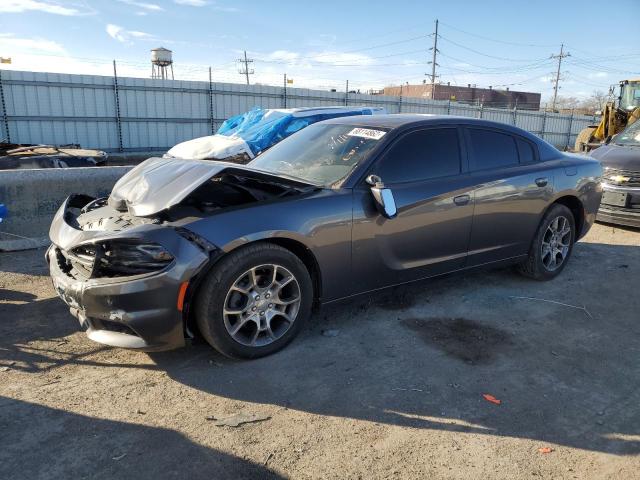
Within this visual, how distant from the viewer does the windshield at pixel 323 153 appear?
4035 millimetres

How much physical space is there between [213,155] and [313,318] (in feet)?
16.7

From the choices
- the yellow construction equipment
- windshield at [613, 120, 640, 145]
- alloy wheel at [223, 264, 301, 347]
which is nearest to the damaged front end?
alloy wheel at [223, 264, 301, 347]

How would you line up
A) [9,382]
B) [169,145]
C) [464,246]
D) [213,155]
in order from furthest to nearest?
[169,145]
[213,155]
[464,246]
[9,382]

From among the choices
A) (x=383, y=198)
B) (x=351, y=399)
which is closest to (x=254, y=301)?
(x=351, y=399)

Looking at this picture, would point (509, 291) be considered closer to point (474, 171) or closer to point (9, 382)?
point (474, 171)

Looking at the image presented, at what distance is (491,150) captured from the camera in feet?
15.6

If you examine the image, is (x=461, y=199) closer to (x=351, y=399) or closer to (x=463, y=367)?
(x=463, y=367)

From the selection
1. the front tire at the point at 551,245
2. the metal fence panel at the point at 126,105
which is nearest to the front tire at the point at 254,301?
the front tire at the point at 551,245

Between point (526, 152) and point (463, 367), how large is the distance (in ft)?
8.44

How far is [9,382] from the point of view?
321 cm

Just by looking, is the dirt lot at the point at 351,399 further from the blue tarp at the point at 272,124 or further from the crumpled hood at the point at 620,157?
the blue tarp at the point at 272,124

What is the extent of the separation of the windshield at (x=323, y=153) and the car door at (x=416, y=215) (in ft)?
0.67

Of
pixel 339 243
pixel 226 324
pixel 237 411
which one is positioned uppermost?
pixel 339 243

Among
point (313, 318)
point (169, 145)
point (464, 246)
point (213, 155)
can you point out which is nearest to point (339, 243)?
point (313, 318)
